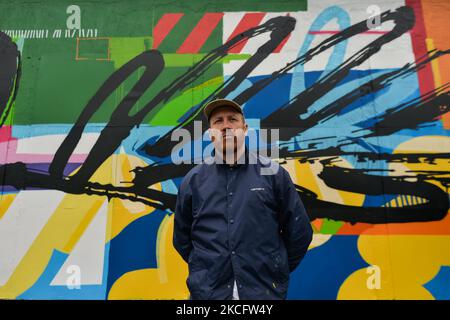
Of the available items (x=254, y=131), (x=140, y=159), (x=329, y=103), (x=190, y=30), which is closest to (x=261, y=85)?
(x=254, y=131)

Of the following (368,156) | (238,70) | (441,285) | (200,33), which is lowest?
(441,285)

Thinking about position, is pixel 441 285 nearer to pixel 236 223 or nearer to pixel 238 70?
pixel 236 223

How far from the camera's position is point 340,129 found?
3.46 meters

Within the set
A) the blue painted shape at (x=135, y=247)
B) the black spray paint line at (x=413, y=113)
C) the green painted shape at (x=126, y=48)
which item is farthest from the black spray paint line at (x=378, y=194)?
the green painted shape at (x=126, y=48)

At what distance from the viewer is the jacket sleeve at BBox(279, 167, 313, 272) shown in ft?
5.62

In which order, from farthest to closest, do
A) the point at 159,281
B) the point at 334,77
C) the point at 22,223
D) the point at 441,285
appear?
the point at 334,77 → the point at 22,223 → the point at 159,281 → the point at 441,285

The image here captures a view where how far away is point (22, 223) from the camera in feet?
11.0

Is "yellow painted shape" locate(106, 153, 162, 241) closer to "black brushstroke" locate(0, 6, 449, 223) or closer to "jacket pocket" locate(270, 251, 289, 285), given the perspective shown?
"black brushstroke" locate(0, 6, 449, 223)

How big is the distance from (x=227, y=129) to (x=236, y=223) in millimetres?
478

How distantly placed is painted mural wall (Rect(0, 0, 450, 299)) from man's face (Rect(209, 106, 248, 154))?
164 centimetres

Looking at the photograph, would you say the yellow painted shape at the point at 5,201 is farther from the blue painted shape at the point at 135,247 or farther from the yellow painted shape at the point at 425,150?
the yellow painted shape at the point at 425,150

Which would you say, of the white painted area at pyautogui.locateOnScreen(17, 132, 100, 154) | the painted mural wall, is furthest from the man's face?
the white painted area at pyautogui.locateOnScreen(17, 132, 100, 154)

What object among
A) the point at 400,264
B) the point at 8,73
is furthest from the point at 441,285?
the point at 8,73

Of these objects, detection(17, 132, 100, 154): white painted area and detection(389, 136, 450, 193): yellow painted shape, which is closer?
detection(389, 136, 450, 193): yellow painted shape
